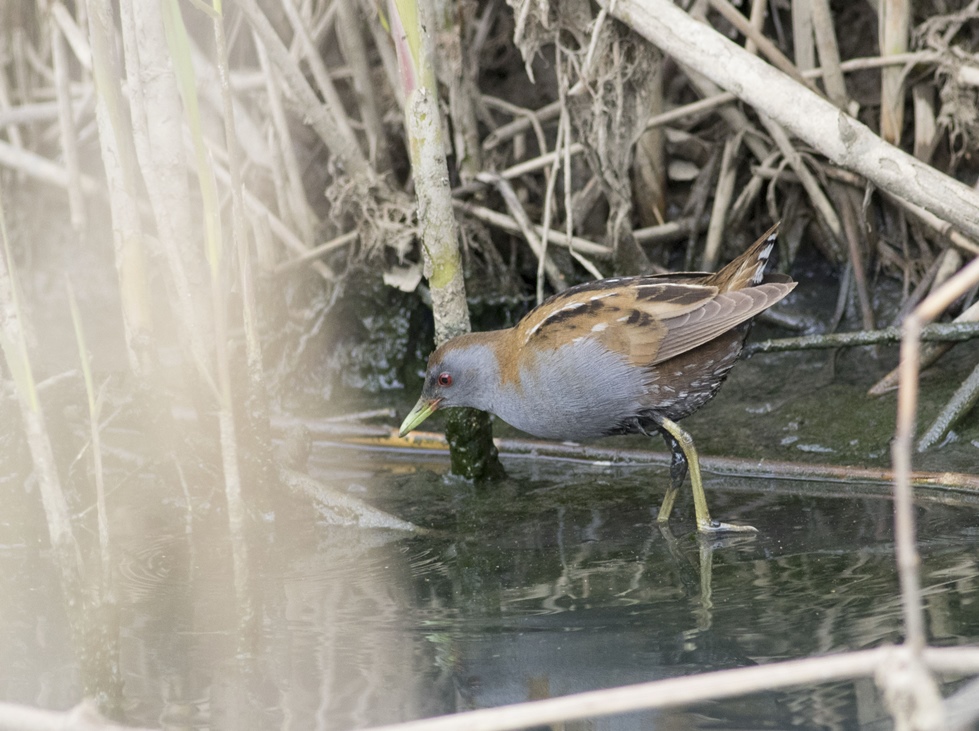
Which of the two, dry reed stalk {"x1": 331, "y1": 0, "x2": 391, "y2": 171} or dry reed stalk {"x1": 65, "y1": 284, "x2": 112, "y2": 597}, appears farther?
dry reed stalk {"x1": 331, "y1": 0, "x2": 391, "y2": 171}

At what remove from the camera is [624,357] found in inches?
156

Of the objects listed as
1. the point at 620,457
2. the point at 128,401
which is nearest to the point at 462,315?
the point at 620,457

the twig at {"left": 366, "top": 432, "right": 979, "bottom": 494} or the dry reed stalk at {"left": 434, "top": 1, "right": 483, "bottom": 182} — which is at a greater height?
the dry reed stalk at {"left": 434, "top": 1, "right": 483, "bottom": 182}

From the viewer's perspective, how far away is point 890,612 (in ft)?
9.46

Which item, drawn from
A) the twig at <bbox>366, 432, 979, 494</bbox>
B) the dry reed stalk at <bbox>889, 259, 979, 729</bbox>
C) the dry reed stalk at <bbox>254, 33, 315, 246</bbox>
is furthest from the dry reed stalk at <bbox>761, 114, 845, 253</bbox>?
the dry reed stalk at <bbox>889, 259, 979, 729</bbox>

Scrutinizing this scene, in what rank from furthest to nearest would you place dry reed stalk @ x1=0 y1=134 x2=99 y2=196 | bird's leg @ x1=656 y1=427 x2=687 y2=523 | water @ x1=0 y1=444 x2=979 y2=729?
dry reed stalk @ x1=0 y1=134 x2=99 y2=196 → bird's leg @ x1=656 y1=427 x2=687 y2=523 → water @ x1=0 y1=444 x2=979 y2=729

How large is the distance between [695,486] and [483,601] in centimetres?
102

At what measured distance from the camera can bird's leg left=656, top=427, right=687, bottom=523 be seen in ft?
13.2

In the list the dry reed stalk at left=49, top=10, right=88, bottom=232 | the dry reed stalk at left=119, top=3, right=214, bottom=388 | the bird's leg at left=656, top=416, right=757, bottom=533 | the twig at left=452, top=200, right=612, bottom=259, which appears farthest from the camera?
the twig at left=452, top=200, right=612, bottom=259

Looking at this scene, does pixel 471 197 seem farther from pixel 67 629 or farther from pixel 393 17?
pixel 67 629

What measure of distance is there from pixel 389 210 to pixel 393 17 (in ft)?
5.79

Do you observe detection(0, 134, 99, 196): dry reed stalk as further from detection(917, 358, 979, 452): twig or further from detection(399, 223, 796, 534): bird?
detection(917, 358, 979, 452): twig

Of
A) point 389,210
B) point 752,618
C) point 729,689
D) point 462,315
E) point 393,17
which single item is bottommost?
point 752,618

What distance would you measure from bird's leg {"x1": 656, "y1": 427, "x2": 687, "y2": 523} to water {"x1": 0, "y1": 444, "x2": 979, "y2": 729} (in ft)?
0.16
